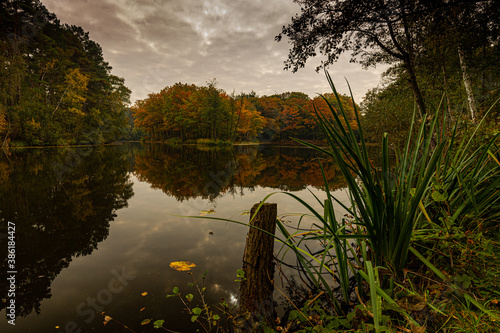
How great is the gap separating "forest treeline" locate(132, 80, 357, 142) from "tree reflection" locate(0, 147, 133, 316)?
772 inches

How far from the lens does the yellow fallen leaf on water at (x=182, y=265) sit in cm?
231

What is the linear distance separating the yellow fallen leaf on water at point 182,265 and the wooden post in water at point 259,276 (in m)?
0.97

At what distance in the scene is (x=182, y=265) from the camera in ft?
7.80

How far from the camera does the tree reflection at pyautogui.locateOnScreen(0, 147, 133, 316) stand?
2.09 meters

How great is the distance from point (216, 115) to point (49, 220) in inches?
1098

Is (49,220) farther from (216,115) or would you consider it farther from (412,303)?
(216,115)

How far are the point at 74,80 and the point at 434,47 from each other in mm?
29400

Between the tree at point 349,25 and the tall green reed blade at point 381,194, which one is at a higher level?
the tree at point 349,25

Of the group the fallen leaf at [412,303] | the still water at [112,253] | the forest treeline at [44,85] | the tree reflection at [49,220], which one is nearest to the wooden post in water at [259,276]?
the still water at [112,253]

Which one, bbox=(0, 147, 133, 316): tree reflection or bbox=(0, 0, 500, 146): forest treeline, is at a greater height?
bbox=(0, 0, 500, 146): forest treeline

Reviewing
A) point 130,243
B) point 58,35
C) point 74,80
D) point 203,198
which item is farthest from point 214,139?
point 130,243

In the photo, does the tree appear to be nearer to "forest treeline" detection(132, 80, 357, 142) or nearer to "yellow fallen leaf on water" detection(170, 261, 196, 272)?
"yellow fallen leaf on water" detection(170, 261, 196, 272)

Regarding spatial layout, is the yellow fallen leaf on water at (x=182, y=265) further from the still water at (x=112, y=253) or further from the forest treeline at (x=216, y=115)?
the forest treeline at (x=216, y=115)

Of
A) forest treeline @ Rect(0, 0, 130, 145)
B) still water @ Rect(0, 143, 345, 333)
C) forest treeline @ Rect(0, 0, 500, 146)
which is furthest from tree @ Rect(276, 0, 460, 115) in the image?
forest treeline @ Rect(0, 0, 130, 145)
